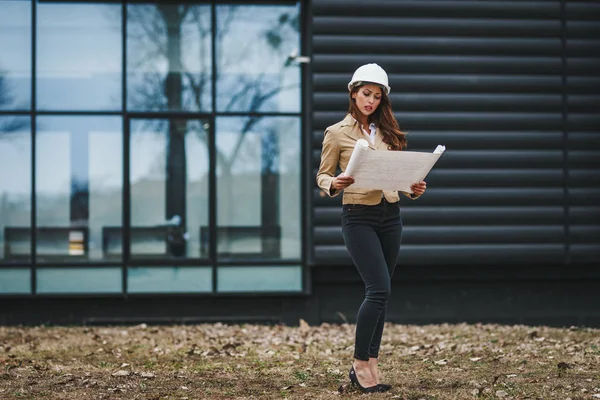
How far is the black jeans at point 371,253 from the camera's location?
17.7 feet

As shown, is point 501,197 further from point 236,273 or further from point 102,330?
point 102,330

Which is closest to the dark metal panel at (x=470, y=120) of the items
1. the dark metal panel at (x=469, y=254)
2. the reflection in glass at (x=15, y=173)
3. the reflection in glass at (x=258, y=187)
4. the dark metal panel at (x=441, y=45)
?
the reflection in glass at (x=258, y=187)

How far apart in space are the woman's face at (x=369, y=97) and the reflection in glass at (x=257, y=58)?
529 centimetres

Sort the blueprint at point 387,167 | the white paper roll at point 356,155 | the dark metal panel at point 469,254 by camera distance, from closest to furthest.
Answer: the white paper roll at point 356,155
the blueprint at point 387,167
the dark metal panel at point 469,254

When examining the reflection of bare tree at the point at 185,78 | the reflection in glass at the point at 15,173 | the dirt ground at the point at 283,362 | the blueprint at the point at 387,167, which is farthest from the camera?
the reflection of bare tree at the point at 185,78

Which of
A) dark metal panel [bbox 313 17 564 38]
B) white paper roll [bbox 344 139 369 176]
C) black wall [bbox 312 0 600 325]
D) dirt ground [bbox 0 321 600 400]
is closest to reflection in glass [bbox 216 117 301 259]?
black wall [bbox 312 0 600 325]

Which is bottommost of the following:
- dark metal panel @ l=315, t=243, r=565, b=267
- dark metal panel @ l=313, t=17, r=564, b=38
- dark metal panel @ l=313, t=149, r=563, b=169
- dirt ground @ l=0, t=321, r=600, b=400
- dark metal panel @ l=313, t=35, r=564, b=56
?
dirt ground @ l=0, t=321, r=600, b=400

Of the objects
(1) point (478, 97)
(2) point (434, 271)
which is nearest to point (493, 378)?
(2) point (434, 271)

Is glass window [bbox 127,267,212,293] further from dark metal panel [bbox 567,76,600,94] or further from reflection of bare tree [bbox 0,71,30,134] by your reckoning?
dark metal panel [bbox 567,76,600,94]

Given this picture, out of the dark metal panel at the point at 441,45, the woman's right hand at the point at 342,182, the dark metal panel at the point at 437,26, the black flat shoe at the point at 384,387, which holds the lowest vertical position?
the black flat shoe at the point at 384,387

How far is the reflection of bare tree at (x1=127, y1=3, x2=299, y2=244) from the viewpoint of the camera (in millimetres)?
10648

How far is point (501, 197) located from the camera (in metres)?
10.5

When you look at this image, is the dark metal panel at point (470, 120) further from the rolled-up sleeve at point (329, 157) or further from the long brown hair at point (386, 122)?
the rolled-up sleeve at point (329, 157)

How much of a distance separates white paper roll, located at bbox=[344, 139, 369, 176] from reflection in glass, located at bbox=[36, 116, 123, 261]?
5.95 meters
